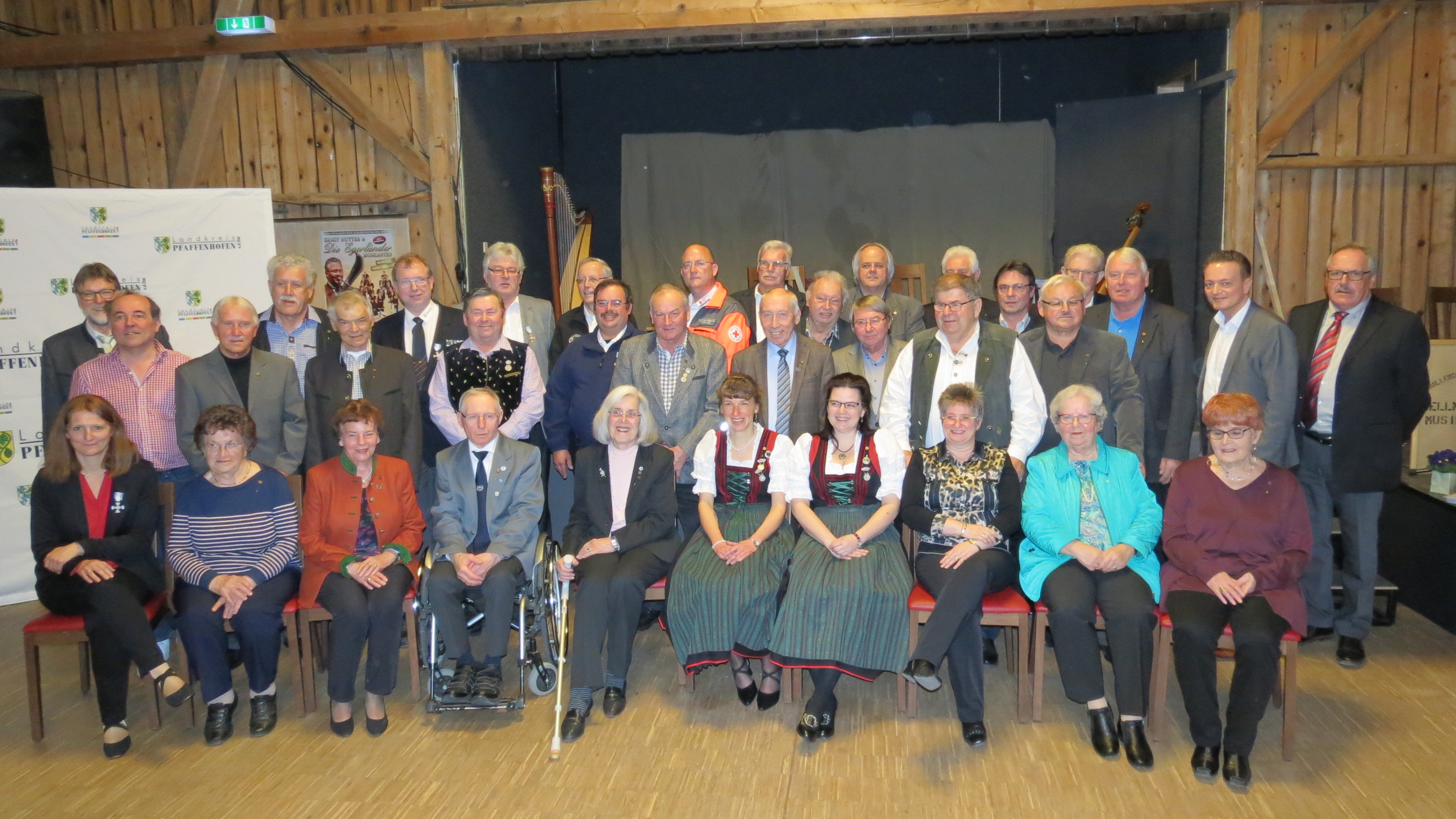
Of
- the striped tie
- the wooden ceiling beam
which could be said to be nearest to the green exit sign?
the wooden ceiling beam

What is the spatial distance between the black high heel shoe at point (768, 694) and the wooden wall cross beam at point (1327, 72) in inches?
165

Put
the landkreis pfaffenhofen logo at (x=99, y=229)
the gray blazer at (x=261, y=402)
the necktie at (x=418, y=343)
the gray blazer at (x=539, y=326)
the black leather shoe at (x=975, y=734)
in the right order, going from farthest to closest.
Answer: the landkreis pfaffenhofen logo at (x=99, y=229), the gray blazer at (x=539, y=326), the necktie at (x=418, y=343), the gray blazer at (x=261, y=402), the black leather shoe at (x=975, y=734)

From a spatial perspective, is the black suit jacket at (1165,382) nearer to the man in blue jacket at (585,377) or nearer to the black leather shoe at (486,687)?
the man in blue jacket at (585,377)

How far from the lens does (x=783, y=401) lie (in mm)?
4211

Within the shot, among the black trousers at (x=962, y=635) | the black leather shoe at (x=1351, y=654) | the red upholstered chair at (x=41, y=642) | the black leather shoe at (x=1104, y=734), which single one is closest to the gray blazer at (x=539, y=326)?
the red upholstered chair at (x=41, y=642)

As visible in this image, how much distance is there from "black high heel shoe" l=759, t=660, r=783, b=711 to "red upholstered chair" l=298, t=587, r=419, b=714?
1.29 metres

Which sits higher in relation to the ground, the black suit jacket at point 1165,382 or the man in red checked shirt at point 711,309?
the man in red checked shirt at point 711,309

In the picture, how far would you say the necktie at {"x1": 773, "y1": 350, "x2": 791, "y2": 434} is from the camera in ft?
13.8

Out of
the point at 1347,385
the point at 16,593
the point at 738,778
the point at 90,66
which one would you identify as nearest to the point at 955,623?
the point at 738,778

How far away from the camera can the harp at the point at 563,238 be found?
6.84m

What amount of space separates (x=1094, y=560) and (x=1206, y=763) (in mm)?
710

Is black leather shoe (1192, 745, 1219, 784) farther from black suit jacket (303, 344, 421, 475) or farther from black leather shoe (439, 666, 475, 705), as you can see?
black suit jacket (303, 344, 421, 475)

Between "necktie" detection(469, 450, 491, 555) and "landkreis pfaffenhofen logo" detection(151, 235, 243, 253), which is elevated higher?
"landkreis pfaffenhofen logo" detection(151, 235, 243, 253)

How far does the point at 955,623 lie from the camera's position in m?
3.39
